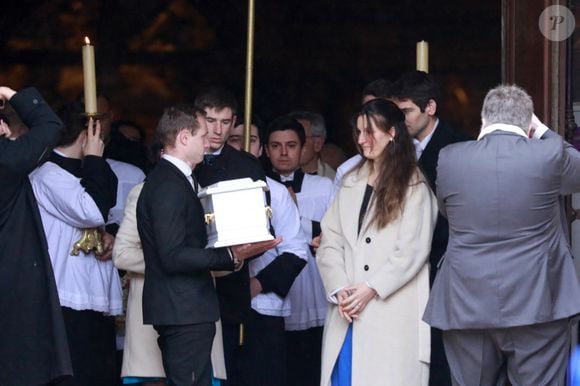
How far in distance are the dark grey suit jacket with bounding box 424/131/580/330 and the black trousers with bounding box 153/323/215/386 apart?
1009 mm

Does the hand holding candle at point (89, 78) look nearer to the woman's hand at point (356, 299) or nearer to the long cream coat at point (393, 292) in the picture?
the long cream coat at point (393, 292)

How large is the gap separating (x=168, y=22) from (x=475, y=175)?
5.50m

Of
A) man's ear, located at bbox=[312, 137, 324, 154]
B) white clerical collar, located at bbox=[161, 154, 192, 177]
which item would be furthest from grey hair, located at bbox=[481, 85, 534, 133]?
man's ear, located at bbox=[312, 137, 324, 154]

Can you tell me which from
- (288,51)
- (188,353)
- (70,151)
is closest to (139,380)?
(188,353)

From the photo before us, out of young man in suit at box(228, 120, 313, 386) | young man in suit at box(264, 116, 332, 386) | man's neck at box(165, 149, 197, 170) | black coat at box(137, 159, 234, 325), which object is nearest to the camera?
black coat at box(137, 159, 234, 325)

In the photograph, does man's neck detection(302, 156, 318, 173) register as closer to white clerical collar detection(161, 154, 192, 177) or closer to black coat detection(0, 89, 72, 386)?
white clerical collar detection(161, 154, 192, 177)

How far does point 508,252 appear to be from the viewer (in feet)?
17.8

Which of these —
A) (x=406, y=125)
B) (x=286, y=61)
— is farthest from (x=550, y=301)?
(x=286, y=61)

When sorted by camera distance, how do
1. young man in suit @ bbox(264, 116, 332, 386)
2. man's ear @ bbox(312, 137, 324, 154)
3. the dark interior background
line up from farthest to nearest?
1. the dark interior background
2. man's ear @ bbox(312, 137, 324, 154)
3. young man in suit @ bbox(264, 116, 332, 386)

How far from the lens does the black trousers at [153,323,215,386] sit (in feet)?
18.5

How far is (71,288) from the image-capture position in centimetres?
657

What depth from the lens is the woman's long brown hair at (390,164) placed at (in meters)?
5.96

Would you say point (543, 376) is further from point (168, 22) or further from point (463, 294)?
point (168, 22)

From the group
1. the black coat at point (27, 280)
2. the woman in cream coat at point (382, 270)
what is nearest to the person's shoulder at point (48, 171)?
the black coat at point (27, 280)
